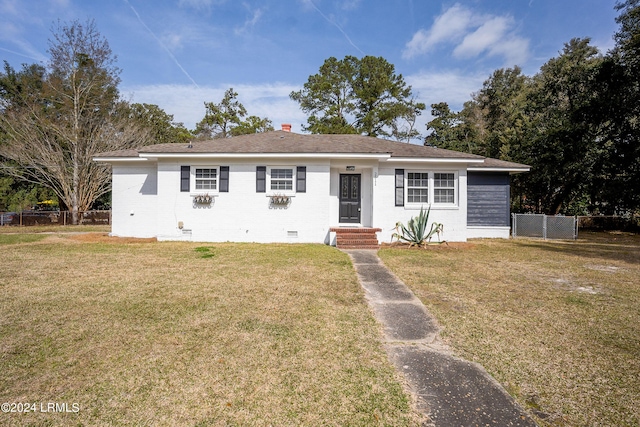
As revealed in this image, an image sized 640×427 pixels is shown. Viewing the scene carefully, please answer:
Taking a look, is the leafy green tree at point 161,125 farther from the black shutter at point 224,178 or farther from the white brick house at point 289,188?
the black shutter at point 224,178

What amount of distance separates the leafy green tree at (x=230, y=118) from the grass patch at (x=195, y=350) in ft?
84.9

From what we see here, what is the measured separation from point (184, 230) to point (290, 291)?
7.62 metres

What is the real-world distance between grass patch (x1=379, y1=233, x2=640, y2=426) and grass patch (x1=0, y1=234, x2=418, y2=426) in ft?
3.78

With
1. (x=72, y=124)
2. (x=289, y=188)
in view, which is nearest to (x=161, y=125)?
(x=72, y=124)

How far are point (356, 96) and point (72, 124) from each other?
22444 mm

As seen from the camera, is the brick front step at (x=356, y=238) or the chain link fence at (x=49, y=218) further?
the chain link fence at (x=49, y=218)

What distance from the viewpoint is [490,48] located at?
23.0 meters

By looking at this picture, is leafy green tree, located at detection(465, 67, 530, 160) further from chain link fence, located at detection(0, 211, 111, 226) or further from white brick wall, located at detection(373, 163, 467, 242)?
chain link fence, located at detection(0, 211, 111, 226)

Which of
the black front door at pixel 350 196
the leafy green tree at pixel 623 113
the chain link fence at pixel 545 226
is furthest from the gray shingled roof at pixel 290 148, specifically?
the leafy green tree at pixel 623 113

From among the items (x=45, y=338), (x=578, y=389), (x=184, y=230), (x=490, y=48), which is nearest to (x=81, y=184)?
(x=184, y=230)

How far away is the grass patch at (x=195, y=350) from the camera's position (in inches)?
90.1

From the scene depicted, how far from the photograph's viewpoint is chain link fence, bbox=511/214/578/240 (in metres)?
13.3

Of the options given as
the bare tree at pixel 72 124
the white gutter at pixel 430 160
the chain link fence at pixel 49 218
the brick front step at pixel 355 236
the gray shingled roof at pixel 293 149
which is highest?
the bare tree at pixel 72 124

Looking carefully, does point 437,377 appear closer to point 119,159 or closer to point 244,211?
point 244,211
